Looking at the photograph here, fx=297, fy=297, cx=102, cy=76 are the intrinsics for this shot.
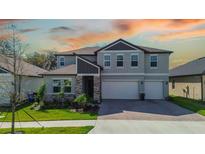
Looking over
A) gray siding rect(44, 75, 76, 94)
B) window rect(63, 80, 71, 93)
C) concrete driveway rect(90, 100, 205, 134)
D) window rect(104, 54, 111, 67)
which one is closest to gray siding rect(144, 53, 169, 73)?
window rect(104, 54, 111, 67)

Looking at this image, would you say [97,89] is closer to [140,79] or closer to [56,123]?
[140,79]

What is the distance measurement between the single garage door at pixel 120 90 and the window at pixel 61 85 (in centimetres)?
249

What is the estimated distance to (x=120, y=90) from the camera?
67.5ft

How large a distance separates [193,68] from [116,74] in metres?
6.18

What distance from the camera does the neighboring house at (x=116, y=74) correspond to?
19828 millimetres

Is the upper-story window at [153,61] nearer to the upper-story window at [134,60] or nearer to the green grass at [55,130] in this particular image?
the upper-story window at [134,60]

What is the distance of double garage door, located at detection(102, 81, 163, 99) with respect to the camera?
2048 cm

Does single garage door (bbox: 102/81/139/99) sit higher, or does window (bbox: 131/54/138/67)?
window (bbox: 131/54/138/67)

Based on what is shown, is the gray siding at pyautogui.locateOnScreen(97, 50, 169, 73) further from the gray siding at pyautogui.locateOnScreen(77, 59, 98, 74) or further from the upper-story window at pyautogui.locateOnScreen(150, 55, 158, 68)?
the gray siding at pyautogui.locateOnScreen(77, 59, 98, 74)

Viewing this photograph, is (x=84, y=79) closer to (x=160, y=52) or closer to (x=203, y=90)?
(x=160, y=52)

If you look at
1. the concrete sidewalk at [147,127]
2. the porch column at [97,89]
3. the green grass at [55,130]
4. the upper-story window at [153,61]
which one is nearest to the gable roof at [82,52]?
the porch column at [97,89]
